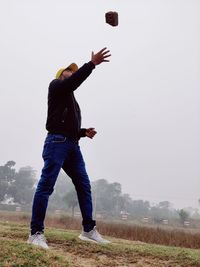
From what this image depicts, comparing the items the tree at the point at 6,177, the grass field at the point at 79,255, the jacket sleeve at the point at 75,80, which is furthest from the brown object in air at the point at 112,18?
the tree at the point at 6,177

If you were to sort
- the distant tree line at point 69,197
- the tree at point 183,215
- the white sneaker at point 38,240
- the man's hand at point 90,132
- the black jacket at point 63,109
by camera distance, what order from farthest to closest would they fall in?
1. the distant tree line at point 69,197
2. the tree at point 183,215
3. the man's hand at point 90,132
4. the black jacket at point 63,109
5. the white sneaker at point 38,240

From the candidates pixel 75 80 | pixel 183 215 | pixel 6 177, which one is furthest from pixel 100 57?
pixel 6 177

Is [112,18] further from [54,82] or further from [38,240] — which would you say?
[38,240]

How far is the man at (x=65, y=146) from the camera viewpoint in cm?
420

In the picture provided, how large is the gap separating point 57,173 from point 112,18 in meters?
2.34

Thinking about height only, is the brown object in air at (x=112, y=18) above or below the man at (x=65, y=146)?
above

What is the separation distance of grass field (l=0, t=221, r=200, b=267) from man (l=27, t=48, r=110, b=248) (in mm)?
251

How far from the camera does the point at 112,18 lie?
5.34m

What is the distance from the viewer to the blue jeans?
421 centimetres

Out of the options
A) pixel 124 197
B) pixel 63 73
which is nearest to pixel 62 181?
pixel 124 197

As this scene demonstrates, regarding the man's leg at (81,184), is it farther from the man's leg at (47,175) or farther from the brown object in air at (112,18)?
the brown object in air at (112,18)

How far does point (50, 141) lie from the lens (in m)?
4.36

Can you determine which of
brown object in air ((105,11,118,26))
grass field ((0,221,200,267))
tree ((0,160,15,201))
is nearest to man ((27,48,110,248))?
grass field ((0,221,200,267))

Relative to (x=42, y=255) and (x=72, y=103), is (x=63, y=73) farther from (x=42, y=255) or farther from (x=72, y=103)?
(x=42, y=255)
